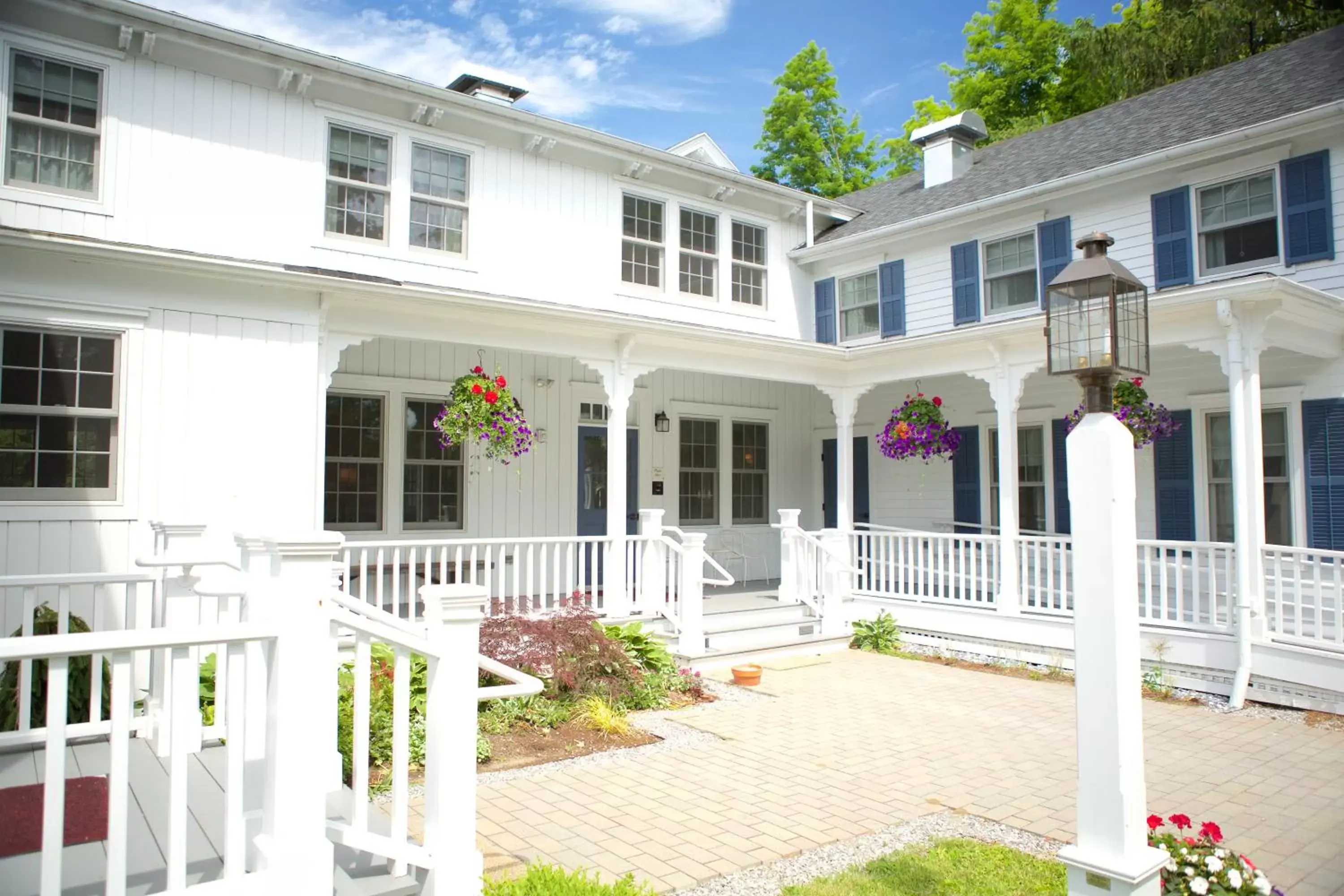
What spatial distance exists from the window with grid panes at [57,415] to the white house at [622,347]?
3cm

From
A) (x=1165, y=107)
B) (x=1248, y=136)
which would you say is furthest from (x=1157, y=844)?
(x=1165, y=107)

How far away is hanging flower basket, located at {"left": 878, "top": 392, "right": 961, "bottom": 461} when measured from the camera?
37.1 feet

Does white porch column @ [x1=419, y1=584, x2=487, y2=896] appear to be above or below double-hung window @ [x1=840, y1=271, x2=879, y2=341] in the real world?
below

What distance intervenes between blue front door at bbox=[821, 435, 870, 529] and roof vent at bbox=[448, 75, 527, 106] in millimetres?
7148

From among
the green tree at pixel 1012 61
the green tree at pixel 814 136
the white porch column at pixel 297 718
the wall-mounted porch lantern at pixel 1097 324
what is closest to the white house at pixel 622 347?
the white porch column at pixel 297 718

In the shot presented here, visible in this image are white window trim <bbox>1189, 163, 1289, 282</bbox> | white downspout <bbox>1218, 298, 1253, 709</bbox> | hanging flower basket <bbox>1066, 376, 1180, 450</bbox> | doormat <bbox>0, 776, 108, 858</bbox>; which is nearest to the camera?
doormat <bbox>0, 776, 108, 858</bbox>

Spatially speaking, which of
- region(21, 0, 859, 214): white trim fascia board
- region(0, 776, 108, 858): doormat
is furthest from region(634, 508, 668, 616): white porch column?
region(0, 776, 108, 858): doormat

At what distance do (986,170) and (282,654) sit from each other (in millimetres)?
13197

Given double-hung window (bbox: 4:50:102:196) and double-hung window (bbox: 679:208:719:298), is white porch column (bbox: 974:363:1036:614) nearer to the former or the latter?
double-hung window (bbox: 679:208:719:298)

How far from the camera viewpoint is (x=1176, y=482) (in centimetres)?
1003

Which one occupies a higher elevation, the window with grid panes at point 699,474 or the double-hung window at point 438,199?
the double-hung window at point 438,199

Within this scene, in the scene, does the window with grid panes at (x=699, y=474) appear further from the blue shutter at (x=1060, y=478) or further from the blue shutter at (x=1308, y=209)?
the blue shutter at (x=1308, y=209)

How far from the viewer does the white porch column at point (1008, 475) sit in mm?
9727

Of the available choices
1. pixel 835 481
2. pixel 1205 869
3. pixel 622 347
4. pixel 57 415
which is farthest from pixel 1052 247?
pixel 57 415
